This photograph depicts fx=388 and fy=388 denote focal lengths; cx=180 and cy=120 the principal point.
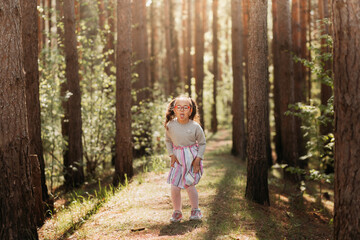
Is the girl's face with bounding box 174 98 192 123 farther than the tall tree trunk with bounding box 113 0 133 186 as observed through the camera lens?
No

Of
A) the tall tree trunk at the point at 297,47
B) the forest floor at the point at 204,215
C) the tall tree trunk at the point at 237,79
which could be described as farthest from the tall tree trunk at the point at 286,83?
the tall tree trunk at the point at 237,79

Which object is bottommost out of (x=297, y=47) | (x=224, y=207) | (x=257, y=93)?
(x=224, y=207)

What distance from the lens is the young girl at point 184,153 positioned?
592cm

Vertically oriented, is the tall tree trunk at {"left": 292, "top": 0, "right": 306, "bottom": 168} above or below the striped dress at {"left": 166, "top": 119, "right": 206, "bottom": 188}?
above

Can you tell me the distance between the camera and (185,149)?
19.6 ft

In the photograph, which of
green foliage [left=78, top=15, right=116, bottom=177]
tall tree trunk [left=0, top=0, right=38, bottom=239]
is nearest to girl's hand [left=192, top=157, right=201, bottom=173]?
tall tree trunk [left=0, top=0, right=38, bottom=239]

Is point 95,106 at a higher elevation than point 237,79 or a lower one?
lower

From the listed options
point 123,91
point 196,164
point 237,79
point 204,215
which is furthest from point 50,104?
point 237,79

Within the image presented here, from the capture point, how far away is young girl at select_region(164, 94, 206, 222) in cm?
592

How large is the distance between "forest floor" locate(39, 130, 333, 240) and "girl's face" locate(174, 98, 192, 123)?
164cm

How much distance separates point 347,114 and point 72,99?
873 cm

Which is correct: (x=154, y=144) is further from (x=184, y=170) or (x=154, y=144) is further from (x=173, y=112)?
(x=184, y=170)

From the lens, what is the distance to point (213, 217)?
6.50 m

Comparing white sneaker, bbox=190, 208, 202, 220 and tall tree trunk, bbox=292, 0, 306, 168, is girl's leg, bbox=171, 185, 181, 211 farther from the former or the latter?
tall tree trunk, bbox=292, 0, 306, 168
